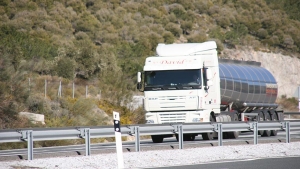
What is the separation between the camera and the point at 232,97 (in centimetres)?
2825

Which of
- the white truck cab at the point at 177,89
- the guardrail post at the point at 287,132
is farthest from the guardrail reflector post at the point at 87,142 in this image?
the guardrail post at the point at 287,132

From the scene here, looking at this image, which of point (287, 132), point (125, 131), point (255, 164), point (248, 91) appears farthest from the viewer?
point (248, 91)

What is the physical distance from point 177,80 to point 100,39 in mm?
44234

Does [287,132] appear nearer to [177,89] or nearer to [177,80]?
[177,89]

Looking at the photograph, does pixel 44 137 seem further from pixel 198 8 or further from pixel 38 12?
pixel 198 8

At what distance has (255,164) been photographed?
15.8 metres

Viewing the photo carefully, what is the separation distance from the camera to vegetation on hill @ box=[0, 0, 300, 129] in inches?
1289

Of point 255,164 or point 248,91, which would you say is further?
point 248,91

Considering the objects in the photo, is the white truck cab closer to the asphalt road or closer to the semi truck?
the semi truck

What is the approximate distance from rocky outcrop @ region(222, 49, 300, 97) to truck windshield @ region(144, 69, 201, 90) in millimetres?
45918

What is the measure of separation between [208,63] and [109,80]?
47.9 ft

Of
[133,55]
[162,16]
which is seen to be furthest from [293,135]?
[162,16]

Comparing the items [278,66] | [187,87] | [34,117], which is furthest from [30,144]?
[278,66]

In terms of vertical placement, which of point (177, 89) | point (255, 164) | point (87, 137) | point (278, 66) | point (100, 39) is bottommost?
point (255, 164)
